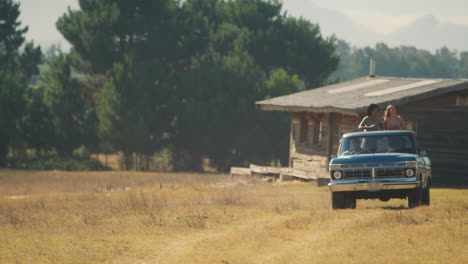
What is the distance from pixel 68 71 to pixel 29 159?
653 cm

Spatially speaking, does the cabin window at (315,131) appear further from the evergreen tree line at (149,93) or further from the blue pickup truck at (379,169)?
the evergreen tree line at (149,93)

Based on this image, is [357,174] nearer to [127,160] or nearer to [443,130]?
[443,130]

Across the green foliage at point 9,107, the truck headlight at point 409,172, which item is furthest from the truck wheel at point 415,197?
the green foliage at point 9,107

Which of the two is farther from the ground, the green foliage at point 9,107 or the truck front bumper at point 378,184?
the green foliage at point 9,107

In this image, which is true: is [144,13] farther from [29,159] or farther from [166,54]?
[29,159]

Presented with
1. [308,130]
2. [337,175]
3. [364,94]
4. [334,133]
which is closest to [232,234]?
[337,175]

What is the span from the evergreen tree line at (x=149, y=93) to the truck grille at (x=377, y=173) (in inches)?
1369

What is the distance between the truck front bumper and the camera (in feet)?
47.3

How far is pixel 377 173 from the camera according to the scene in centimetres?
1455

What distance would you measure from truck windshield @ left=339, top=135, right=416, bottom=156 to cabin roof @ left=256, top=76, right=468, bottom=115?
10701 millimetres

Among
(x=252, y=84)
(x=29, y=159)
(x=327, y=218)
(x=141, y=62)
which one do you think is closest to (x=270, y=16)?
(x=252, y=84)

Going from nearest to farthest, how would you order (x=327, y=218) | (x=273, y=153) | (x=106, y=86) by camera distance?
(x=327, y=218), (x=106, y=86), (x=273, y=153)

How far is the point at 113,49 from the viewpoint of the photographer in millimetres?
52969

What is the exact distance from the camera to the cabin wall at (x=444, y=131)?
26797 mm
